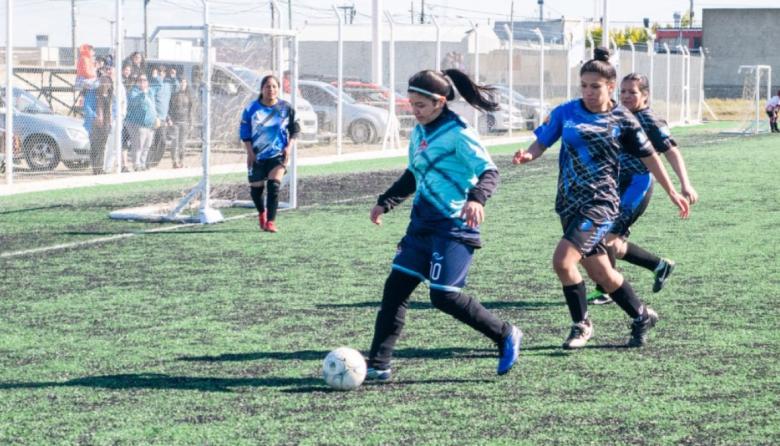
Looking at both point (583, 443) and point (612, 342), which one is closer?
point (583, 443)

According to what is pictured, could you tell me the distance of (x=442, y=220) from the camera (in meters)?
6.58

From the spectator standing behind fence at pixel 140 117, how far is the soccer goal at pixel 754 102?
24.9 meters

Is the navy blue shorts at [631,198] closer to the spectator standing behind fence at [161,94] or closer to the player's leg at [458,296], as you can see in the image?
the player's leg at [458,296]

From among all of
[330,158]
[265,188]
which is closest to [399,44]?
[330,158]

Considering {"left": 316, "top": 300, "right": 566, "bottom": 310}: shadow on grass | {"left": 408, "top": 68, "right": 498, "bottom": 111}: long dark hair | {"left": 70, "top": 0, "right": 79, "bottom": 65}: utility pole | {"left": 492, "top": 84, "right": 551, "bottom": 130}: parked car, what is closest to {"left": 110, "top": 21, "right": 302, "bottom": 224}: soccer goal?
{"left": 70, "top": 0, "right": 79, "bottom": 65}: utility pole

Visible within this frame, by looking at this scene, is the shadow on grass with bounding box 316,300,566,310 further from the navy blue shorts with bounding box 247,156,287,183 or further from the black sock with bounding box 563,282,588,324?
the navy blue shorts with bounding box 247,156,287,183

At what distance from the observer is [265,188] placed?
1451 cm

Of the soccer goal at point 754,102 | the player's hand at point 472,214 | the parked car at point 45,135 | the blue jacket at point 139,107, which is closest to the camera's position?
the player's hand at point 472,214

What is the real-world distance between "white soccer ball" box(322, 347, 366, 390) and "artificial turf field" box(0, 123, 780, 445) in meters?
0.10

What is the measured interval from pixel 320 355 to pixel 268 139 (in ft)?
22.9

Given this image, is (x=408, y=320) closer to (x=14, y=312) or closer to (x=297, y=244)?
(x=14, y=312)

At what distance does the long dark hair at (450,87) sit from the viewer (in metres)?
6.54

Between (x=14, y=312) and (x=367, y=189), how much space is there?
11492 millimetres

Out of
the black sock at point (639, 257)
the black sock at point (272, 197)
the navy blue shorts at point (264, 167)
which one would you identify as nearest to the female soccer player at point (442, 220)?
the black sock at point (639, 257)
